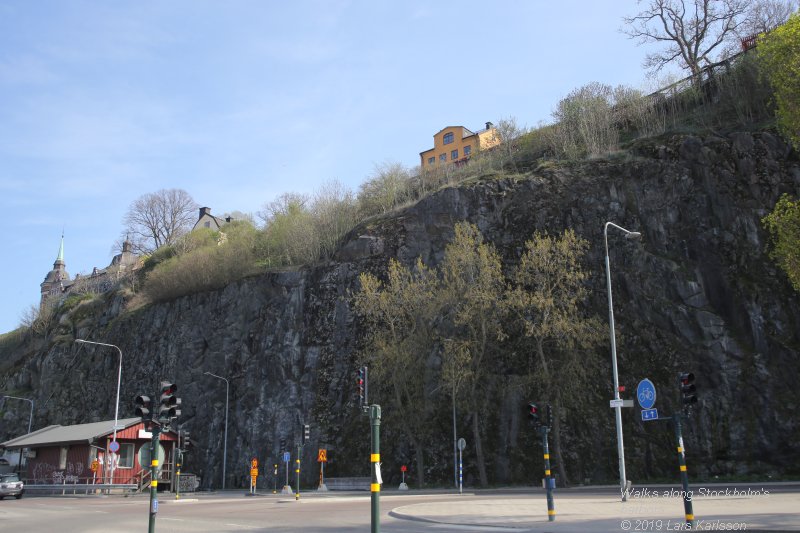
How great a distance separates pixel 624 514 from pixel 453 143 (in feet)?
206

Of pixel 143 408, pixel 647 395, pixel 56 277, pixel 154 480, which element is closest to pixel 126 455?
pixel 143 408

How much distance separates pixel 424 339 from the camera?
4128 cm

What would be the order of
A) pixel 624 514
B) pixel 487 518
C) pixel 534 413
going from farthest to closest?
pixel 487 518
pixel 624 514
pixel 534 413

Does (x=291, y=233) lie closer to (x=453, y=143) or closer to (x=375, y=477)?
(x=453, y=143)

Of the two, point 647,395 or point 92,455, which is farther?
point 92,455

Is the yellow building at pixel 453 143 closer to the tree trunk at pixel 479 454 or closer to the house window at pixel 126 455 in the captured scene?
the tree trunk at pixel 479 454

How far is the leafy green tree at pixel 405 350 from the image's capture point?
39.9 meters

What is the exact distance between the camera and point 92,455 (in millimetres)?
46250

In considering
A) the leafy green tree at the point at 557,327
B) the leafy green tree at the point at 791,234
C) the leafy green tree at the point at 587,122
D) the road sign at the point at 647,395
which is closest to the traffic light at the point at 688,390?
the road sign at the point at 647,395

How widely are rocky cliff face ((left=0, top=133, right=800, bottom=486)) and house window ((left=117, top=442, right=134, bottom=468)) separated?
631cm

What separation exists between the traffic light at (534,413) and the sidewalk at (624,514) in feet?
8.34

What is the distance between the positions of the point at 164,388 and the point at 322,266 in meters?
41.5

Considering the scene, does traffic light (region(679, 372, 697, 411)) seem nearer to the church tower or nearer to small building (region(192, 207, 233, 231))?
small building (region(192, 207, 233, 231))

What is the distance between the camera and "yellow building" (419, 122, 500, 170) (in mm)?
73625
